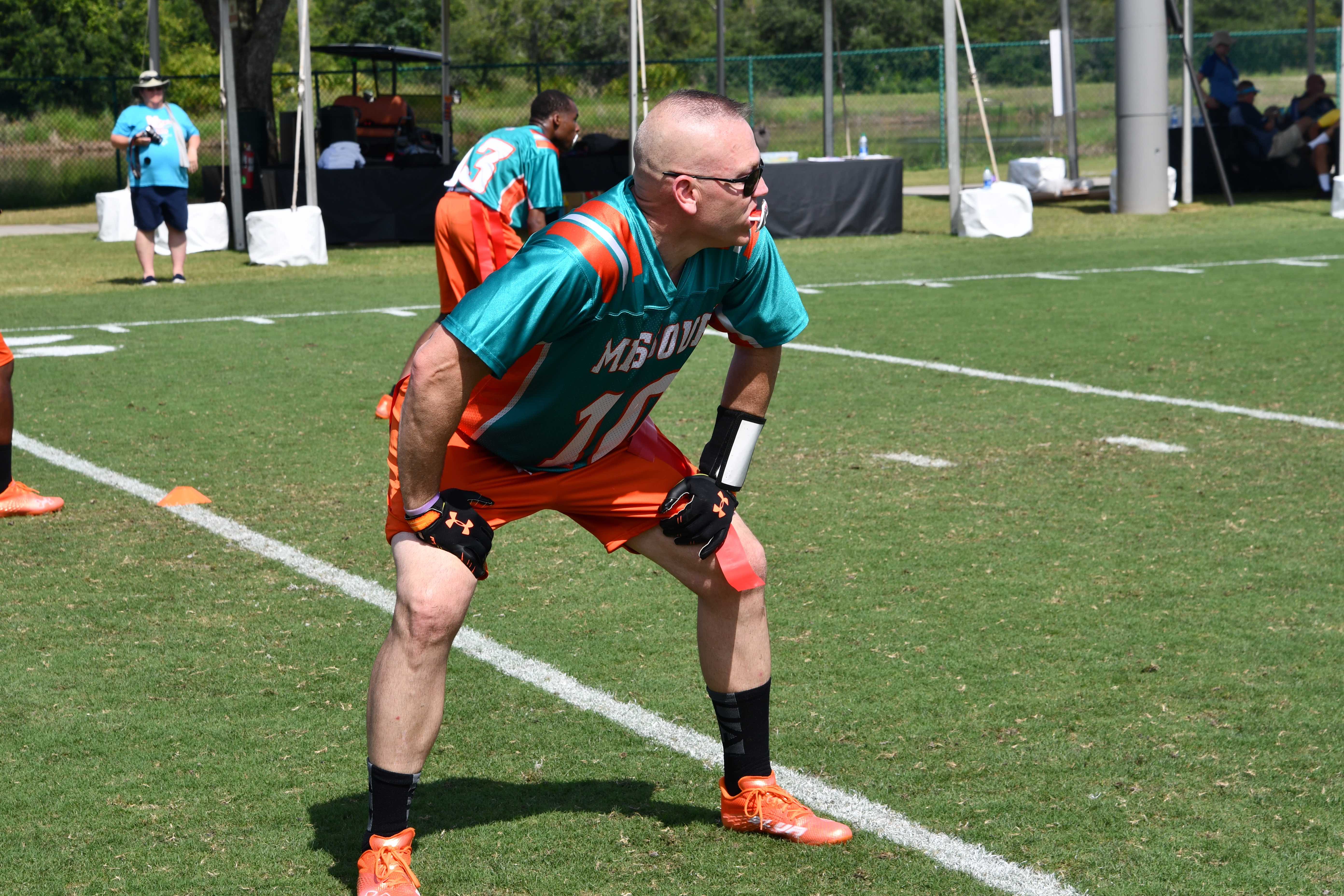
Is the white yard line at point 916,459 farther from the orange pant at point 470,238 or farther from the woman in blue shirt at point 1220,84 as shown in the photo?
the woman in blue shirt at point 1220,84

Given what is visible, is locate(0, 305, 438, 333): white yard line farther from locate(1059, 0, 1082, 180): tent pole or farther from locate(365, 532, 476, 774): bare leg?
locate(1059, 0, 1082, 180): tent pole

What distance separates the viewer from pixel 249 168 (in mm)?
21031

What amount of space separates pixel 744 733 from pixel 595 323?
106cm

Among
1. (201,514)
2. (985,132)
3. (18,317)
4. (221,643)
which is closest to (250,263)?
(18,317)

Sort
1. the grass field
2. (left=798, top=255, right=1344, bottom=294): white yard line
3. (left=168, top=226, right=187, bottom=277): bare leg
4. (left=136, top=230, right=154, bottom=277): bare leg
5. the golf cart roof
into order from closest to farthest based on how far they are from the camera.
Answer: the grass field → (left=798, top=255, right=1344, bottom=294): white yard line → (left=136, top=230, right=154, bottom=277): bare leg → (left=168, top=226, right=187, bottom=277): bare leg → the golf cart roof

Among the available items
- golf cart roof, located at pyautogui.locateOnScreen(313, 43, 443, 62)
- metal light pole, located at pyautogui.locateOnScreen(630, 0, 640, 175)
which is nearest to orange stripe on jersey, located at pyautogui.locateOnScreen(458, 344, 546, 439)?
metal light pole, located at pyautogui.locateOnScreen(630, 0, 640, 175)

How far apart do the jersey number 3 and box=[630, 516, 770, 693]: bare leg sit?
17.7 feet

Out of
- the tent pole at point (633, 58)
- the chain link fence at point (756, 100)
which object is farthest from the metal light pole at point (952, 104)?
the chain link fence at point (756, 100)

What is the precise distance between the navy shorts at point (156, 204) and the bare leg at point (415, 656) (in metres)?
13.3

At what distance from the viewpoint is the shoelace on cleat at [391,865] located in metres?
3.15

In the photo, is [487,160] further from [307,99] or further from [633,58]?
[633,58]

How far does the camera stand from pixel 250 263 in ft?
61.8

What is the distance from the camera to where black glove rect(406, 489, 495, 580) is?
310 cm

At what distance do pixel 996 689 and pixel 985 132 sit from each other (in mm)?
15266
